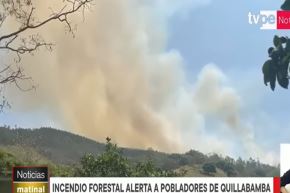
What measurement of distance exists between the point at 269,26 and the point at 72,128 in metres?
1.68

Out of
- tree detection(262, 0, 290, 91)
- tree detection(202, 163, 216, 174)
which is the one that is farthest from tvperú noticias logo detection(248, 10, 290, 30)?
tree detection(202, 163, 216, 174)

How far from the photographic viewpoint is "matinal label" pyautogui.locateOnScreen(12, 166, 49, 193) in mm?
3723

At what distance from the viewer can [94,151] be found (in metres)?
3.69

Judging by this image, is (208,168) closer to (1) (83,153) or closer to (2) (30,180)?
(1) (83,153)

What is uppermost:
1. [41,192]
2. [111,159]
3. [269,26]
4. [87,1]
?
[87,1]

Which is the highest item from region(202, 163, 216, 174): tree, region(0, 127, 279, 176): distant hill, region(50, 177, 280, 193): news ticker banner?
region(0, 127, 279, 176): distant hill

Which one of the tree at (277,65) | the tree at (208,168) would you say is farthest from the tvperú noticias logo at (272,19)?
the tree at (208,168)

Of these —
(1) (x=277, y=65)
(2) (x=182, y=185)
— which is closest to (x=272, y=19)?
(1) (x=277, y=65)

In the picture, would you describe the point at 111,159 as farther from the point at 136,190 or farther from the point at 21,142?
the point at 21,142

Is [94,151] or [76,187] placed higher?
[94,151]

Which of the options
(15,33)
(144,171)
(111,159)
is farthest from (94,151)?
(15,33)

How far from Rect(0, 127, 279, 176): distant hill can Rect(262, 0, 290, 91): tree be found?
62 centimetres

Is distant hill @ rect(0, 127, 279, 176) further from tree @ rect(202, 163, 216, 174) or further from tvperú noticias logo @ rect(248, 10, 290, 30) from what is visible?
tvperú noticias logo @ rect(248, 10, 290, 30)

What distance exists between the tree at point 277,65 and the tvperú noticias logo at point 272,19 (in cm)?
7
